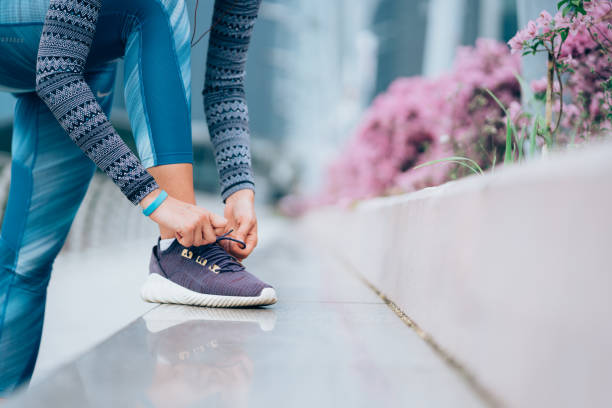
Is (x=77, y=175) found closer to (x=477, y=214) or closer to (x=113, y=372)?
(x=113, y=372)

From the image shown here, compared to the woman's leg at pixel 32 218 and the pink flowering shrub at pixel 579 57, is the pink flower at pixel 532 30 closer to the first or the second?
the pink flowering shrub at pixel 579 57

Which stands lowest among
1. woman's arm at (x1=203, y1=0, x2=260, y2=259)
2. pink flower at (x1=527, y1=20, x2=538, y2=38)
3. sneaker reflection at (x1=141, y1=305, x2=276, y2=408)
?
sneaker reflection at (x1=141, y1=305, x2=276, y2=408)

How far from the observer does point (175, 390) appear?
521 mm

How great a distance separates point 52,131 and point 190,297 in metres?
0.46

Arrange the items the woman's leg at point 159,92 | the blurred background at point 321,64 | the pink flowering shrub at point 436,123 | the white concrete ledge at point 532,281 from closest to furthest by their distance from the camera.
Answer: the white concrete ledge at point 532,281
the woman's leg at point 159,92
the pink flowering shrub at point 436,123
the blurred background at point 321,64

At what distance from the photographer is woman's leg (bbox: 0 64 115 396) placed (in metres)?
1.01

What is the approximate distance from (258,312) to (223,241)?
0.55 feet

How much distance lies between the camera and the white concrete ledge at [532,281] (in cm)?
36

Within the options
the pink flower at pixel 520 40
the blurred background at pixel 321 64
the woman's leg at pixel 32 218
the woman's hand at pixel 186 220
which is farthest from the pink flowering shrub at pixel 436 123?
the woman's leg at pixel 32 218

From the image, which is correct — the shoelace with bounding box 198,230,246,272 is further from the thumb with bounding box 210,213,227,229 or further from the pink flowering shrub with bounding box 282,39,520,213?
the pink flowering shrub with bounding box 282,39,520,213

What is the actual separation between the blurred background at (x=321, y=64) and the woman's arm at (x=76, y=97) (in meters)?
0.43

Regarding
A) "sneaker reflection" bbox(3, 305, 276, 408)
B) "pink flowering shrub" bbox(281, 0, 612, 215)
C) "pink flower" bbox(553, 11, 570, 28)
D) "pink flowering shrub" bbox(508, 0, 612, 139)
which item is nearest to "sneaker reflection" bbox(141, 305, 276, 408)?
"sneaker reflection" bbox(3, 305, 276, 408)

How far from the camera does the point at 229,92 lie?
1.19 meters

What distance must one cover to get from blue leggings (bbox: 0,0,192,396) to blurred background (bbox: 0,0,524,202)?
26cm
